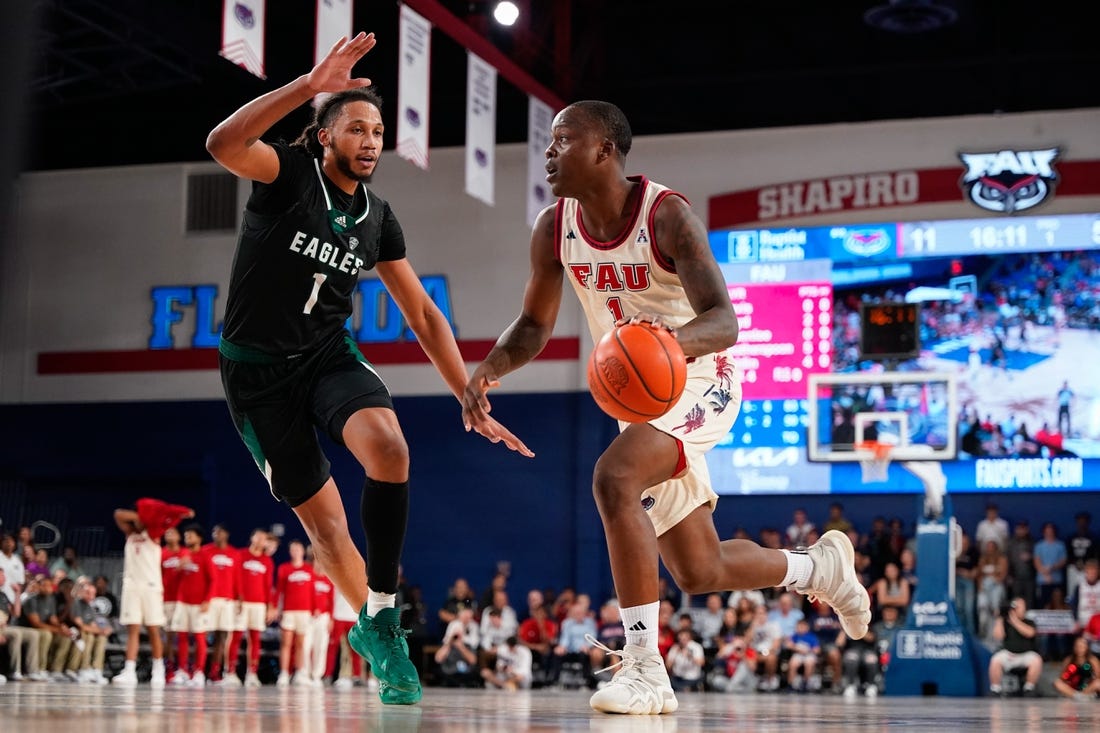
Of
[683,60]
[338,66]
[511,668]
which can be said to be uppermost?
[683,60]

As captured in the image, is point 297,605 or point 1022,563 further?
point 1022,563

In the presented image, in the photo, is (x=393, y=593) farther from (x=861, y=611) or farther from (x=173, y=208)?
(x=173, y=208)

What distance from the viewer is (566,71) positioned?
17078 millimetres

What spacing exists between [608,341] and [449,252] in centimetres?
1494

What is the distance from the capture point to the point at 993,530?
51.8ft

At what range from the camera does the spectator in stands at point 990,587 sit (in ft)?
48.5

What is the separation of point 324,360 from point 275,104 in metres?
0.99

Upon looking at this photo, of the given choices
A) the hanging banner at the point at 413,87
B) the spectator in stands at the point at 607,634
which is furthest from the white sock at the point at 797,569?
the spectator in stands at the point at 607,634

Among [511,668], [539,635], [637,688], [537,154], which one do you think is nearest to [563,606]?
[539,635]

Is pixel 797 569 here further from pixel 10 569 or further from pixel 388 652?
pixel 10 569

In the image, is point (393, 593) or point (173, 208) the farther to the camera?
point (173, 208)

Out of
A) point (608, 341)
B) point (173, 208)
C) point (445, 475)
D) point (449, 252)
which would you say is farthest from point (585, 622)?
point (608, 341)

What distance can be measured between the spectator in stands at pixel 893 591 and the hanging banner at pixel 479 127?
5.86 metres

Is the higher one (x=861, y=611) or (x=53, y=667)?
(x=861, y=611)
